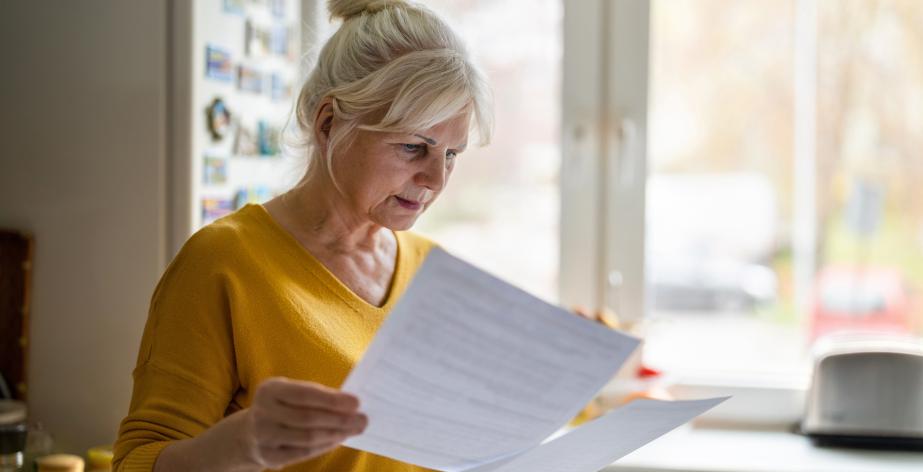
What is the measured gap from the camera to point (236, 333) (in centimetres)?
98

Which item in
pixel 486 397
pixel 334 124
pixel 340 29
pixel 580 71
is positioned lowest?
pixel 486 397

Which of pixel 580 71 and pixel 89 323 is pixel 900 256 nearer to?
pixel 580 71

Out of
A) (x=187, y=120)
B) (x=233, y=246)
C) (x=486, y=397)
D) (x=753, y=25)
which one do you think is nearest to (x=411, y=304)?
(x=486, y=397)

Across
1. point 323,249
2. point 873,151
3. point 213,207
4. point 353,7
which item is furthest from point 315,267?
point 873,151

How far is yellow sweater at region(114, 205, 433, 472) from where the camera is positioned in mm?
925

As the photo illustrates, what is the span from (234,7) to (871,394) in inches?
52.1

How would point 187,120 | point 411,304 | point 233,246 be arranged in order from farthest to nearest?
point 187,120
point 233,246
point 411,304

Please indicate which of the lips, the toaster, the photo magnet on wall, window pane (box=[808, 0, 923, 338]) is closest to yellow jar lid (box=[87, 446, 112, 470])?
the photo magnet on wall

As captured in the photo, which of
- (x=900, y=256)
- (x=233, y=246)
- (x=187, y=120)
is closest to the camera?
(x=233, y=246)

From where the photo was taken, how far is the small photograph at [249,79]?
1671 mm

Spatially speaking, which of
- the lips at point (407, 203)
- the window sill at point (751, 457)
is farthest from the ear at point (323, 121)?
the window sill at point (751, 457)

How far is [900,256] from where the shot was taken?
1917mm

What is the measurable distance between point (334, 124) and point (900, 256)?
1.34 meters

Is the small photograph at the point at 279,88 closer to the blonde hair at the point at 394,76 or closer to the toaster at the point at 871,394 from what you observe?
the blonde hair at the point at 394,76
